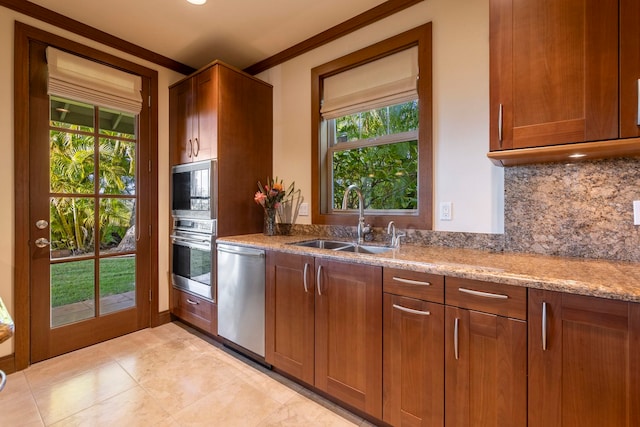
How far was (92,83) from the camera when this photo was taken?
7.96 ft

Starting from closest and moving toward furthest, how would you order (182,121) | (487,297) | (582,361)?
1. (582,361)
2. (487,297)
3. (182,121)

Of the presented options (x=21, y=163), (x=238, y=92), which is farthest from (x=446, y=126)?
(x=21, y=163)

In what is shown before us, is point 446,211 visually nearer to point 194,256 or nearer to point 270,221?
point 270,221

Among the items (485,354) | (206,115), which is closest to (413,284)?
(485,354)

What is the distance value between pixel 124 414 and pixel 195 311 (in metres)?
1.03

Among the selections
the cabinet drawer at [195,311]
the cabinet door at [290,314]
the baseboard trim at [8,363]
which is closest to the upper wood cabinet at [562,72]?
the cabinet door at [290,314]

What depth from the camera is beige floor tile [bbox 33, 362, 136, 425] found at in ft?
5.62

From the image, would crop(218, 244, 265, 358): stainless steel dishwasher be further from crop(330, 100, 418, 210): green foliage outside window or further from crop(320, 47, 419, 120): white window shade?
crop(320, 47, 419, 120): white window shade

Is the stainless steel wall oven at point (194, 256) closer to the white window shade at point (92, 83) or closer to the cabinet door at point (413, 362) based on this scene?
the white window shade at point (92, 83)

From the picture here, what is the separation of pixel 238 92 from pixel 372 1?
50.1 inches

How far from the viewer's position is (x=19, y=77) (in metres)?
2.11

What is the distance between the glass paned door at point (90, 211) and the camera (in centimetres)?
233

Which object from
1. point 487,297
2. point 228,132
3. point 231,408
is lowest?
point 231,408

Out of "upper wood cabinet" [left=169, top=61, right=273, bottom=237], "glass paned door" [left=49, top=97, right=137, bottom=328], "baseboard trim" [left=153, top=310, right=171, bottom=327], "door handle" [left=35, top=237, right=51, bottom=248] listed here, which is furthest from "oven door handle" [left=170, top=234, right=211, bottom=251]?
"door handle" [left=35, top=237, right=51, bottom=248]
